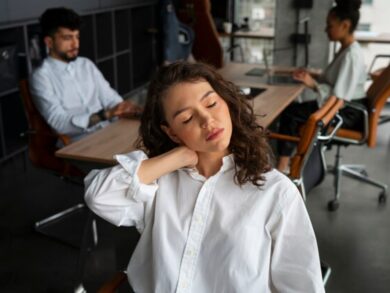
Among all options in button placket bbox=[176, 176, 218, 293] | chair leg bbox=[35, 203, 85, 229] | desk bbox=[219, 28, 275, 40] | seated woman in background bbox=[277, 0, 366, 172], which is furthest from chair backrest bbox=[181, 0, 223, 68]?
button placket bbox=[176, 176, 218, 293]

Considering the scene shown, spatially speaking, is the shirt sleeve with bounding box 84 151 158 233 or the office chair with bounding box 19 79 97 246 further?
the office chair with bounding box 19 79 97 246

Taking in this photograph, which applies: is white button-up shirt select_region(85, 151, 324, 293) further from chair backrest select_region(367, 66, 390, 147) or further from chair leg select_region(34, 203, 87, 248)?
chair backrest select_region(367, 66, 390, 147)

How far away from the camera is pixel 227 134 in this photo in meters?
1.27

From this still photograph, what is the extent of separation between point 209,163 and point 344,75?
212cm

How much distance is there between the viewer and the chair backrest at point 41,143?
9.18 feet

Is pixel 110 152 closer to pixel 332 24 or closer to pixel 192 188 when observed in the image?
pixel 192 188

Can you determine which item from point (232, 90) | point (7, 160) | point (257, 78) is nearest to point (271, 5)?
point (257, 78)

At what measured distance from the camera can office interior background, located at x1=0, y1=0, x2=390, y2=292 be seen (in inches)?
104

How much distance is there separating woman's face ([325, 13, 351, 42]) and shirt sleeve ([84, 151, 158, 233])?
90.6 inches

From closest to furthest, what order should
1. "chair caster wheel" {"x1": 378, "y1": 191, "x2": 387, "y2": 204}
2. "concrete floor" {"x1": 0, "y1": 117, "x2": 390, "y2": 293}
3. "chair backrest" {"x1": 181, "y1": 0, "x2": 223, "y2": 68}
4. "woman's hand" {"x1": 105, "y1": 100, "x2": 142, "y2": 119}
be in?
"concrete floor" {"x1": 0, "y1": 117, "x2": 390, "y2": 293}, "woman's hand" {"x1": 105, "y1": 100, "x2": 142, "y2": 119}, "chair caster wheel" {"x1": 378, "y1": 191, "x2": 387, "y2": 204}, "chair backrest" {"x1": 181, "y1": 0, "x2": 223, "y2": 68}

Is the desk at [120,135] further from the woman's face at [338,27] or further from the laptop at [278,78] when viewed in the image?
the woman's face at [338,27]

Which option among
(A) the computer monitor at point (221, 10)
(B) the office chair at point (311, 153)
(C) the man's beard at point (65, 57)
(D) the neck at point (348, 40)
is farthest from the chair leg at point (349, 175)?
(A) the computer monitor at point (221, 10)

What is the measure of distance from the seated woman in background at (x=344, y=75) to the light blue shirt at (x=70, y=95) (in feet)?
3.62

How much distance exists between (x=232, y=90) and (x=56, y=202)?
2.35m
